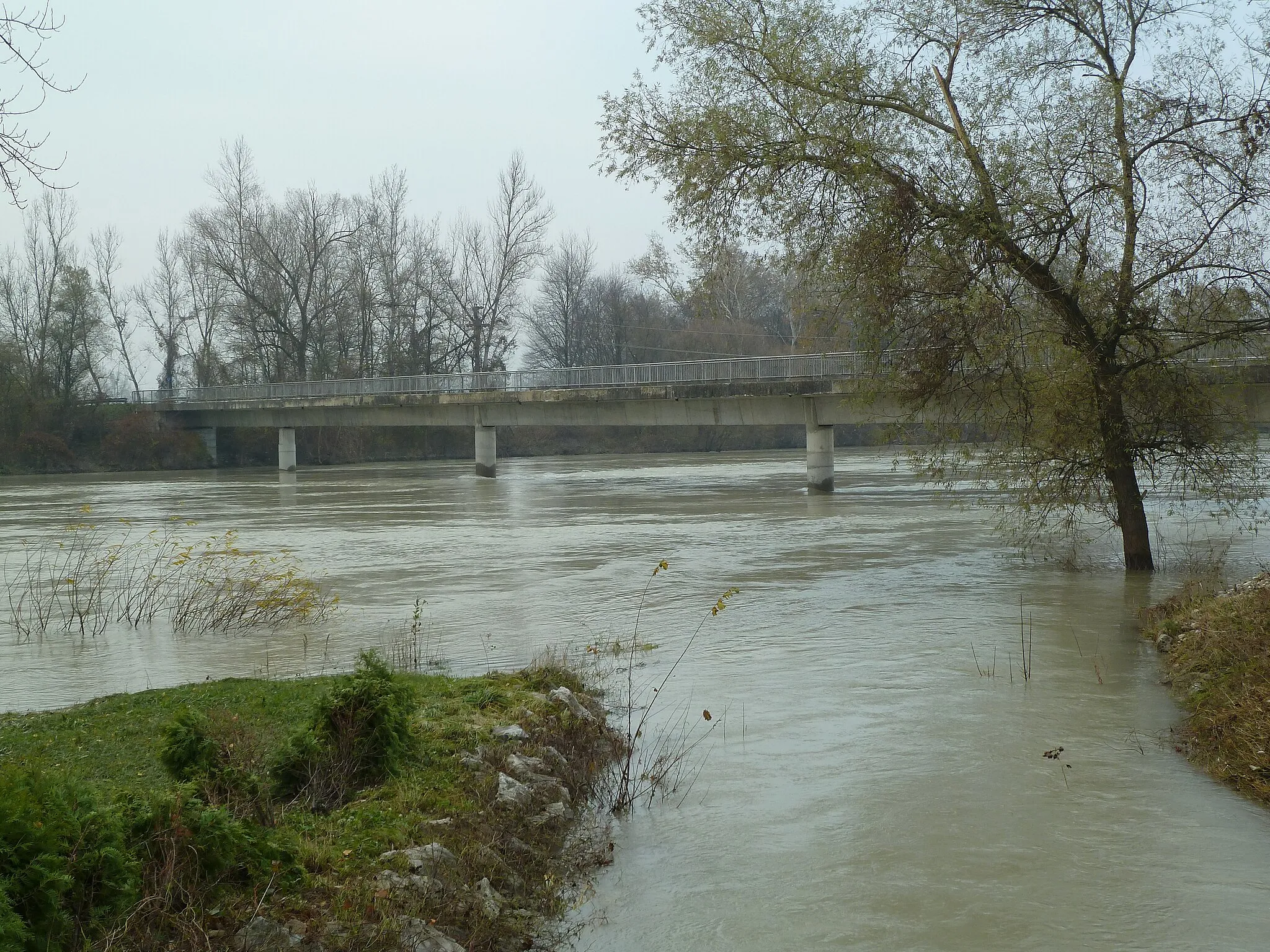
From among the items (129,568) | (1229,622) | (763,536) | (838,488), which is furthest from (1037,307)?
(838,488)

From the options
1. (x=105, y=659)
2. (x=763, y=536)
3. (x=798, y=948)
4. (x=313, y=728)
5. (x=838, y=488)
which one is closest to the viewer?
(x=798, y=948)

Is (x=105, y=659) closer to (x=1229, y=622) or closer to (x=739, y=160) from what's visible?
(x=739, y=160)

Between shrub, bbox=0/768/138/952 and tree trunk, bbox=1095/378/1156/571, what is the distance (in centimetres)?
1609

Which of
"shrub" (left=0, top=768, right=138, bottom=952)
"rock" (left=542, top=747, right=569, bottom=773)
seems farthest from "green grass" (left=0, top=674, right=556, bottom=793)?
"shrub" (left=0, top=768, right=138, bottom=952)

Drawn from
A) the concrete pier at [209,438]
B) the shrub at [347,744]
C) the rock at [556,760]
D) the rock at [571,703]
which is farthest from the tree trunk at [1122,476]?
the concrete pier at [209,438]

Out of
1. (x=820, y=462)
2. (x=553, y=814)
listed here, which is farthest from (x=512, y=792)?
(x=820, y=462)

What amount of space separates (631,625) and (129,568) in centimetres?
1172

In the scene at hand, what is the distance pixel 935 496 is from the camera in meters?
41.7

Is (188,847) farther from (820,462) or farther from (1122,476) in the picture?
(820,462)

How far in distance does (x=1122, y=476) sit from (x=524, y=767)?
549 inches

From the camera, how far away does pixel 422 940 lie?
19.1 feet

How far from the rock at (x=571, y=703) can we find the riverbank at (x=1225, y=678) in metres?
5.07

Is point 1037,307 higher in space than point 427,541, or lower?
higher

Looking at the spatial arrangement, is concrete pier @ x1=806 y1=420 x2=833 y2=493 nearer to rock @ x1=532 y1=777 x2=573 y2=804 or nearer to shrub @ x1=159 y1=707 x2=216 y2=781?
rock @ x1=532 y1=777 x2=573 y2=804
